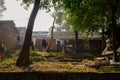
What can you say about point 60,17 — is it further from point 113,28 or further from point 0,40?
point 113,28

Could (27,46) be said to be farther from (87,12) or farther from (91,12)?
(87,12)

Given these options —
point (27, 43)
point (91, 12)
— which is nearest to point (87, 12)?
→ point (91, 12)

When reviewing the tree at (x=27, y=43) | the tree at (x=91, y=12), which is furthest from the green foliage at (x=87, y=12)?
the tree at (x=27, y=43)

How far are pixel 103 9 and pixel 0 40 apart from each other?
26.3m

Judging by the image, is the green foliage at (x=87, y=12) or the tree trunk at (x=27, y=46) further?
the green foliage at (x=87, y=12)

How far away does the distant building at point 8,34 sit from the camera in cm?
4888

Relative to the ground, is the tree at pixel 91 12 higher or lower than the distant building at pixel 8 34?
higher

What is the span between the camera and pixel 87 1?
85.1ft
